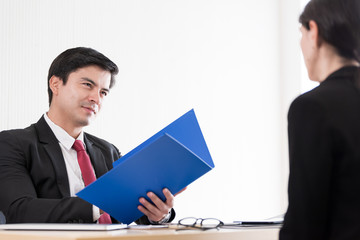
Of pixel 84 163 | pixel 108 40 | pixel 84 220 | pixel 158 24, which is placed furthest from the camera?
pixel 158 24

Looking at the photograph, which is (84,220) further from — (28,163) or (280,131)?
(280,131)

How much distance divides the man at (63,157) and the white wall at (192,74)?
108 cm

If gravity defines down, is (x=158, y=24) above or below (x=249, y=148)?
above

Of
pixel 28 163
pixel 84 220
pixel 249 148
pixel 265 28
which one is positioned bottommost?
pixel 249 148

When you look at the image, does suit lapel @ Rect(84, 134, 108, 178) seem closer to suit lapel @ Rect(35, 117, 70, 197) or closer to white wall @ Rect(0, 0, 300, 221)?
suit lapel @ Rect(35, 117, 70, 197)

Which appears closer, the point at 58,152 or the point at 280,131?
the point at 58,152

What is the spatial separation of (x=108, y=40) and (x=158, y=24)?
483 millimetres

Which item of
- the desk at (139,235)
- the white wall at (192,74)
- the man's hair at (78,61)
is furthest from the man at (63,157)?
the white wall at (192,74)

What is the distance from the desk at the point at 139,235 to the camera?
3.77 feet

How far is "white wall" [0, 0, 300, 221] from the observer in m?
3.29

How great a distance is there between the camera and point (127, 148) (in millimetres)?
3688

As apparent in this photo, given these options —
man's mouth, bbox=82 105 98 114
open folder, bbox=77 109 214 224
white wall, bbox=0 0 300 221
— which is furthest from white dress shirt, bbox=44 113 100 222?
white wall, bbox=0 0 300 221

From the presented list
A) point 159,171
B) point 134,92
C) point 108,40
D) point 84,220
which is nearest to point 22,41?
point 108,40

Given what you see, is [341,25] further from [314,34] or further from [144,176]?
[144,176]
